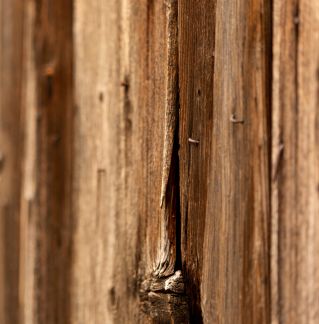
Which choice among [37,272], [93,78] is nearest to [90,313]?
[37,272]

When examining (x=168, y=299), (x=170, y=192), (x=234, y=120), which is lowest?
(x=168, y=299)

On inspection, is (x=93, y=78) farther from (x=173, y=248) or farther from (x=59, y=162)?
(x=173, y=248)

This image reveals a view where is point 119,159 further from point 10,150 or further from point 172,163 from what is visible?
point 10,150

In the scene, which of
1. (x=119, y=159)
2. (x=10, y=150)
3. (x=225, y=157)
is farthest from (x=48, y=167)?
(x=225, y=157)

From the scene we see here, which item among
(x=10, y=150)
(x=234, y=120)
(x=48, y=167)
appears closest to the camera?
(x=234, y=120)

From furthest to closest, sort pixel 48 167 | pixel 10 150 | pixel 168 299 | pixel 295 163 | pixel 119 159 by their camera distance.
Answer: pixel 10 150, pixel 48 167, pixel 119 159, pixel 168 299, pixel 295 163

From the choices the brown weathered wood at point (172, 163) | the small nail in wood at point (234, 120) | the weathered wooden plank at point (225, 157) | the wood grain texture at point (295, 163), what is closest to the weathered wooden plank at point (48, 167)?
the brown weathered wood at point (172, 163)
